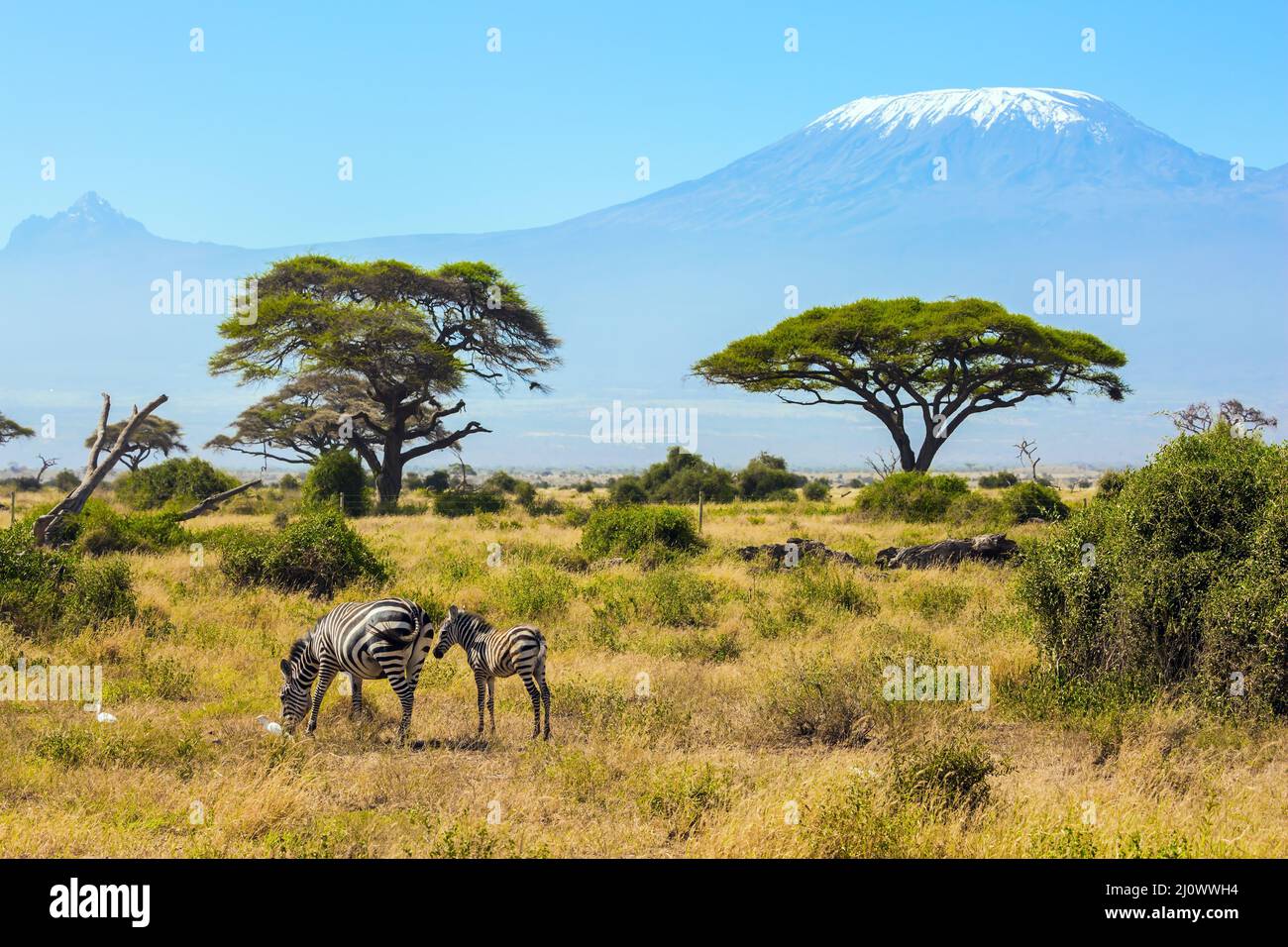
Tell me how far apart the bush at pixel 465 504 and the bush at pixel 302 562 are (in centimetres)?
1907

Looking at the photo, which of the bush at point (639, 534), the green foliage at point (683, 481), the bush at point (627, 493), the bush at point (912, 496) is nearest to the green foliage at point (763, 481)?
the green foliage at point (683, 481)

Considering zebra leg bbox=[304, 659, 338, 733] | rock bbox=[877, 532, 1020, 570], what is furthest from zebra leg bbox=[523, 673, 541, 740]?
rock bbox=[877, 532, 1020, 570]

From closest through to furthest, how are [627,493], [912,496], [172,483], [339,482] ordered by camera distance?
1. [912,496]
2. [339,482]
3. [172,483]
4. [627,493]

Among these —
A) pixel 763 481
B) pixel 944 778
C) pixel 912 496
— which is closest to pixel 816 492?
pixel 763 481

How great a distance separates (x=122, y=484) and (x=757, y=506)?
1084 inches

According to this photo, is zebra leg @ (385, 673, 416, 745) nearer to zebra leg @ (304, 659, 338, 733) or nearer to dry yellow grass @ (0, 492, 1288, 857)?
dry yellow grass @ (0, 492, 1288, 857)

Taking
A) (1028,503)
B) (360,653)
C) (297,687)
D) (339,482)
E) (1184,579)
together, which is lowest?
(297,687)

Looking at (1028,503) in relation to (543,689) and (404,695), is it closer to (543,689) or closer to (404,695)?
(543,689)

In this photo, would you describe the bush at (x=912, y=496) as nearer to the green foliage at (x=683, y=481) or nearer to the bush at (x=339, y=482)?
the green foliage at (x=683, y=481)

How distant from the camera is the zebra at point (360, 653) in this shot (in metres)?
9.27

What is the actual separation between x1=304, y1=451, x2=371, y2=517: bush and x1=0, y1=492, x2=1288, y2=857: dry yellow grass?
2356cm

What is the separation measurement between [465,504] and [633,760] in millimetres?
30740

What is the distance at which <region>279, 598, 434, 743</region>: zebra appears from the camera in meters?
9.27

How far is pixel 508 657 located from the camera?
9.55 meters
